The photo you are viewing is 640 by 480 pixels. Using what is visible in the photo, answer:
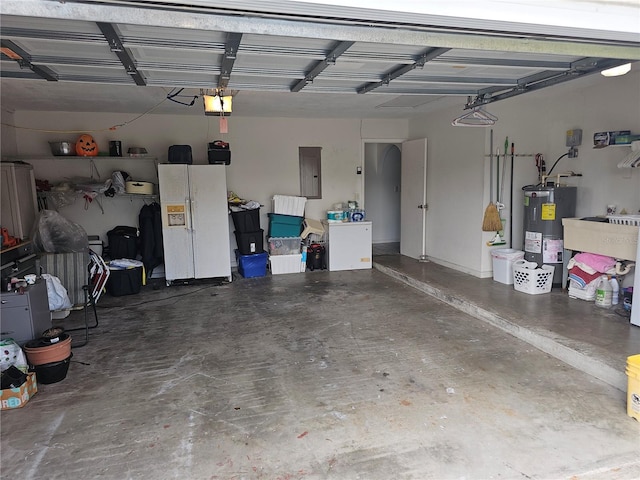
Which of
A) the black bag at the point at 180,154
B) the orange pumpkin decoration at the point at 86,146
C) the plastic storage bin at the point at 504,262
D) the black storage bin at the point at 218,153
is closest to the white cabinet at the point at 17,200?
the orange pumpkin decoration at the point at 86,146

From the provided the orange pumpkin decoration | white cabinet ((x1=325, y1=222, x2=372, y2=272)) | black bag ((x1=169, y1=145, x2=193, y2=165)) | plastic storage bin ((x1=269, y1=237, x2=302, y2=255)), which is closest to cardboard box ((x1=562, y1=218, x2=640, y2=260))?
white cabinet ((x1=325, y1=222, x2=372, y2=272))

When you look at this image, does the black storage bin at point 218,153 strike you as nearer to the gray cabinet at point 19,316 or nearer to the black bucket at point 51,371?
the gray cabinet at point 19,316

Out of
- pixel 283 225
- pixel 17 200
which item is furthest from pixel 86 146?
pixel 283 225

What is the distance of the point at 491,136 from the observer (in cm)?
538

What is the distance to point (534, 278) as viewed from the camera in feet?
15.4

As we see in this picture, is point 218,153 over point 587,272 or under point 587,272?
over

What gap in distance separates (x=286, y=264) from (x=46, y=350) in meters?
3.90

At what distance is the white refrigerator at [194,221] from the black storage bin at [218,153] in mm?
242

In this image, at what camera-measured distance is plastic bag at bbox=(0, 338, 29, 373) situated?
9.36ft

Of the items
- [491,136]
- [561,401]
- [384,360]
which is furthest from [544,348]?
[491,136]

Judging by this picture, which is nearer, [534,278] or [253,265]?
[534,278]

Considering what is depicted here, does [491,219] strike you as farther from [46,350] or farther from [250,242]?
[46,350]

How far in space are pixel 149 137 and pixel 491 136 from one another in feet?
16.4

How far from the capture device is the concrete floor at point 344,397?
216 cm
